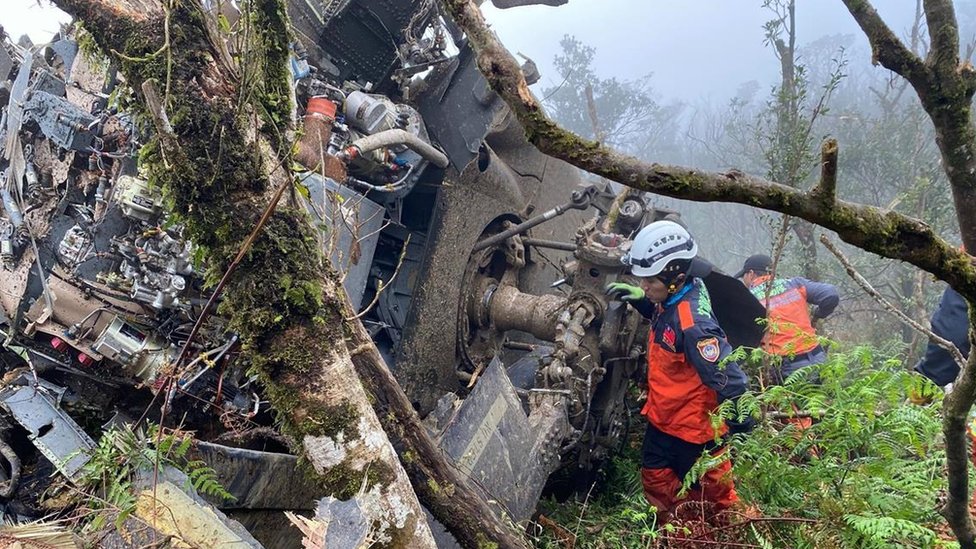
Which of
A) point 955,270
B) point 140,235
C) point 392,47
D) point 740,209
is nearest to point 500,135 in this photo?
point 392,47

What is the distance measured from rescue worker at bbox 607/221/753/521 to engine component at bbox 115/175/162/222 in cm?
278

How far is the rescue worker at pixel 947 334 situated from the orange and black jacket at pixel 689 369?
116cm

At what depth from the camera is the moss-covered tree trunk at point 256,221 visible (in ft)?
7.38

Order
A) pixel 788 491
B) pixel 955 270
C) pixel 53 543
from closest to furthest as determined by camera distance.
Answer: pixel 955 270 → pixel 53 543 → pixel 788 491

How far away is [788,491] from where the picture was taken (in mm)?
2742

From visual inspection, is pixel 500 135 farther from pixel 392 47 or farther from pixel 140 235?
pixel 140 235

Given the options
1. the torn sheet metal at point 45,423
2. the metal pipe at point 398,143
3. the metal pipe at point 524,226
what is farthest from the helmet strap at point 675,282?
the torn sheet metal at point 45,423

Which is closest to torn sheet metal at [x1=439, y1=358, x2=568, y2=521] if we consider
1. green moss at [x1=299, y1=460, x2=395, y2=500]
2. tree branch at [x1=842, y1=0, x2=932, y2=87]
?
green moss at [x1=299, y1=460, x2=395, y2=500]

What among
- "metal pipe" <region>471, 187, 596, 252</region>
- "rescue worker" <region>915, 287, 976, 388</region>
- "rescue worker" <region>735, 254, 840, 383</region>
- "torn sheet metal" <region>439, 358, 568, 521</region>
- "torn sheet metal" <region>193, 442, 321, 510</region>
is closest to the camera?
"torn sheet metal" <region>193, 442, 321, 510</region>

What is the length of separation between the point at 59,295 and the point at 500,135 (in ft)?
11.7

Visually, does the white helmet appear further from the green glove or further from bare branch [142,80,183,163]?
bare branch [142,80,183,163]

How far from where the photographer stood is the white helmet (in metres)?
3.82

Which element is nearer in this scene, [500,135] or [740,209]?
[500,135]

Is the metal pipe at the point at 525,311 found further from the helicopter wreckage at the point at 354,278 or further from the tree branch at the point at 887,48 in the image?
the tree branch at the point at 887,48
